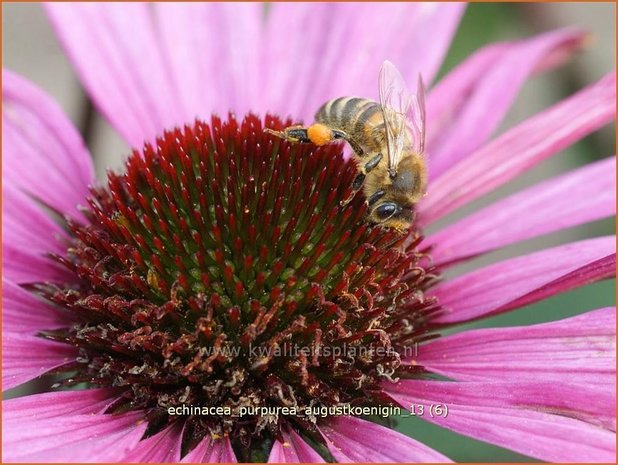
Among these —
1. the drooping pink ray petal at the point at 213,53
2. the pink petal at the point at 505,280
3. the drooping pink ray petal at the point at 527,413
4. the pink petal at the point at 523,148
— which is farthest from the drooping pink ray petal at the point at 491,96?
the drooping pink ray petal at the point at 527,413

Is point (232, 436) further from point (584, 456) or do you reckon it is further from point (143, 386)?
point (584, 456)

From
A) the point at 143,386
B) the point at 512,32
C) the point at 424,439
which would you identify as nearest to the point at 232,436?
the point at 143,386

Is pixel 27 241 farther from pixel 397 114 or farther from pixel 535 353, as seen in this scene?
pixel 535 353

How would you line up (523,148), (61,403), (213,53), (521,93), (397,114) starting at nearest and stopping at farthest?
(61,403), (397,114), (523,148), (213,53), (521,93)

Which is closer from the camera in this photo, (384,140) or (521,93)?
(384,140)

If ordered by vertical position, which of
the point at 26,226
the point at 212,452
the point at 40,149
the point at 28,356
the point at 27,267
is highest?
the point at 40,149

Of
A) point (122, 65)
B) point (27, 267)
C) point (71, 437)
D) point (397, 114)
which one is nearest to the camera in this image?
point (71, 437)

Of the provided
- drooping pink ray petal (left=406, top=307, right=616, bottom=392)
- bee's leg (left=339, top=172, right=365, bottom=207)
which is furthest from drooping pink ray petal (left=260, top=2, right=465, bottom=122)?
drooping pink ray petal (left=406, top=307, right=616, bottom=392)

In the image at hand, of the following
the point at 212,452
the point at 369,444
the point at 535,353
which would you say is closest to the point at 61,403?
the point at 212,452
